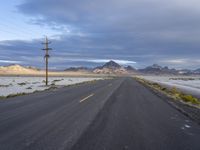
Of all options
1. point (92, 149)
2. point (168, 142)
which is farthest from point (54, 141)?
point (168, 142)

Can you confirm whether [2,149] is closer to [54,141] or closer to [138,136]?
[54,141]

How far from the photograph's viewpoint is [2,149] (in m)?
7.18

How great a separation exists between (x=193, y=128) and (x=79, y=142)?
15.6 ft

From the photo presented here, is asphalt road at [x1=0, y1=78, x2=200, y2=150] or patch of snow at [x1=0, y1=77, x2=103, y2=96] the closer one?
asphalt road at [x1=0, y1=78, x2=200, y2=150]

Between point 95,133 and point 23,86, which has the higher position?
point 95,133

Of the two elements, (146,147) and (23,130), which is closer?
(146,147)

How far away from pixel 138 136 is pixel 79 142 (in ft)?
6.43

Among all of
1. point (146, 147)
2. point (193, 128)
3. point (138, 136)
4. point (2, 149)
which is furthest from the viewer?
point (193, 128)

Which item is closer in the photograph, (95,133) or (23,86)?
(95,133)

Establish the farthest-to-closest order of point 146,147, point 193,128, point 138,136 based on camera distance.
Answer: point 193,128, point 138,136, point 146,147

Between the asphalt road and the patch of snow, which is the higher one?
the asphalt road

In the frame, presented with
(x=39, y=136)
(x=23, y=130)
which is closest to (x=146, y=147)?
(x=39, y=136)

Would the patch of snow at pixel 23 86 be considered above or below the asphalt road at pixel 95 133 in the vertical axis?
below

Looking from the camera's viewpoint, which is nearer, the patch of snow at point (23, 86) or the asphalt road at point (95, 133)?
the asphalt road at point (95, 133)
